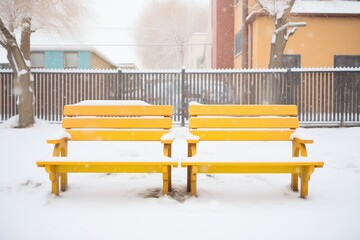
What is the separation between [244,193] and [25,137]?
21.0 feet

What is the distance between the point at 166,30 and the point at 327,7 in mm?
36499

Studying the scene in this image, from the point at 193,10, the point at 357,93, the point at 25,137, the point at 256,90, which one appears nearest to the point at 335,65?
the point at 357,93

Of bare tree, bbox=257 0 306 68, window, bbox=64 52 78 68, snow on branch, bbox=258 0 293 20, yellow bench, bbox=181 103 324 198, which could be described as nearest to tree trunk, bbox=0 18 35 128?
yellow bench, bbox=181 103 324 198

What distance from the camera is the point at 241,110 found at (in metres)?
4.50

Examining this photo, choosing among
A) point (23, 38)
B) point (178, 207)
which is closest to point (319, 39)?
point (23, 38)

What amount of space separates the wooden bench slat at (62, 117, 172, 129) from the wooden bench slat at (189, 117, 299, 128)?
0.38 meters

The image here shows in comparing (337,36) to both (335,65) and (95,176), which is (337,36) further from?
(95,176)

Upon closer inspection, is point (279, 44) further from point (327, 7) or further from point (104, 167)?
point (104, 167)

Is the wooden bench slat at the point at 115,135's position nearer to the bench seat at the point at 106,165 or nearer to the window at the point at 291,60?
the bench seat at the point at 106,165

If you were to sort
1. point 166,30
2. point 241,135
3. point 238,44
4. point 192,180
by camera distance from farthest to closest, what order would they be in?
point 166,30 → point 238,44 → point 241,135 → point 192,180

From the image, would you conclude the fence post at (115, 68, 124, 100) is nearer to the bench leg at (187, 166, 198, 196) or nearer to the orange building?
the orange building

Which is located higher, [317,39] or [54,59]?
[54,59]

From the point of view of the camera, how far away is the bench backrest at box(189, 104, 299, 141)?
4363 millimetres

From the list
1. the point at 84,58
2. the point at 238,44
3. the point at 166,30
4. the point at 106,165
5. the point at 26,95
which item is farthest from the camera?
the point at 166,30
